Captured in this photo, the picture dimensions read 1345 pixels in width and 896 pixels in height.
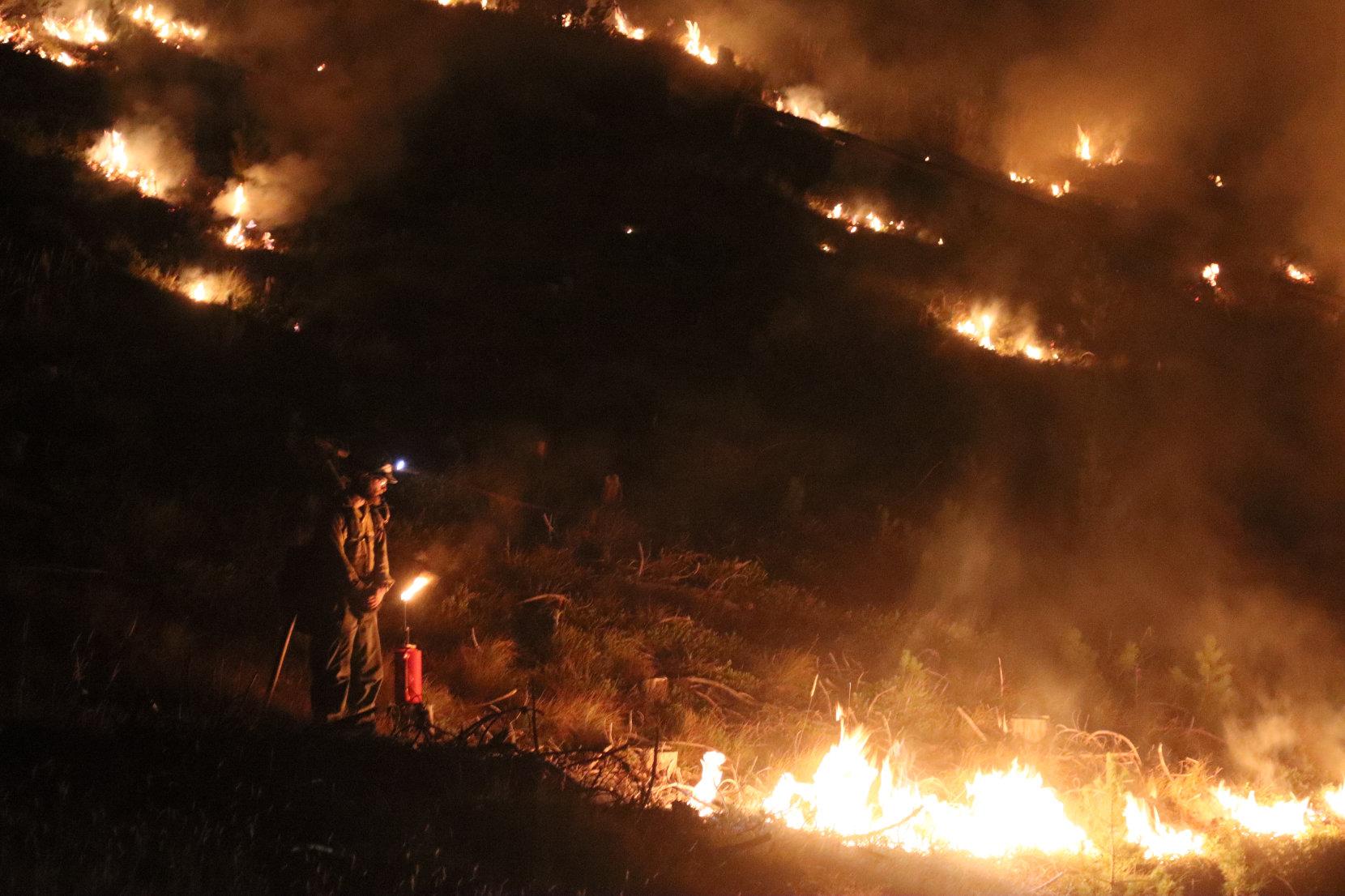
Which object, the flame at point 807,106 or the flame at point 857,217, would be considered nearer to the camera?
the flame at point 857,217

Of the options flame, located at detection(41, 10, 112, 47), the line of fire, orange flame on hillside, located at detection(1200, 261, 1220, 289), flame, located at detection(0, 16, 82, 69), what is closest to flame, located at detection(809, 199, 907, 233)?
the line of fire

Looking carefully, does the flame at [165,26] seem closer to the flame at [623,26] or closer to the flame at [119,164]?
the flame at [119,164]

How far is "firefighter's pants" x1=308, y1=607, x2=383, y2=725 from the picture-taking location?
6.37 meters

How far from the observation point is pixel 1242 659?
11.9 meters

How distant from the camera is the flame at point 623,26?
2061 cm

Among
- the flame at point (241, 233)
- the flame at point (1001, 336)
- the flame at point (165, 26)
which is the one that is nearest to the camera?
→ the flame at point (241, 233)

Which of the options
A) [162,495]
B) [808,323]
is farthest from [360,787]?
[808,323]

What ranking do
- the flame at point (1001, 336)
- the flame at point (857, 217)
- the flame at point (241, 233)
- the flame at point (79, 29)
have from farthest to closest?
the flame at point (857, 217) < the flame at point (1001, 336) < the flame at point (79, 29) < the flame at point (241, 233)

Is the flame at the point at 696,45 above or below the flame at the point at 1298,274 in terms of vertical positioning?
above

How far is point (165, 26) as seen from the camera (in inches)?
663

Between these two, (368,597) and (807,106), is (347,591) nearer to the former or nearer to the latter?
(368,597)

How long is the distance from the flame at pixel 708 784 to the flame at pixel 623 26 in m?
17.2

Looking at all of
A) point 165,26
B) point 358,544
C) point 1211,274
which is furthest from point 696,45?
point 358,544

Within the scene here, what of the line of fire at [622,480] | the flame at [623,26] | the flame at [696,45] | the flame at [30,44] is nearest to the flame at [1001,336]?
the line of fire at [622,480]
